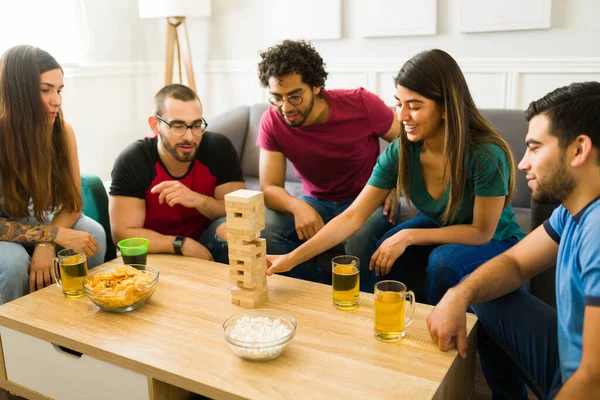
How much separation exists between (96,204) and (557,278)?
1913mm

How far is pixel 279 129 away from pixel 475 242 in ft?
3.23

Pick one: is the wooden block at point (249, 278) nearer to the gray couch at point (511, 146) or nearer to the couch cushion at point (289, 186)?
the gray couch at point (511, 146)

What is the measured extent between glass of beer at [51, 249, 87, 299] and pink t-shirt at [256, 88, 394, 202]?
1.04m

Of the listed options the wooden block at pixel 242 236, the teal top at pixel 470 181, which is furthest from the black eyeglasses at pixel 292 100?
the wooden block at pixel 242 236

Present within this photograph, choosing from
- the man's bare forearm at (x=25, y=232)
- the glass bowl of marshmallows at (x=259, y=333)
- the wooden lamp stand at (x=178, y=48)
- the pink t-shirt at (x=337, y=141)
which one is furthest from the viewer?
the wooden lamp stand at (x=178, y=48)

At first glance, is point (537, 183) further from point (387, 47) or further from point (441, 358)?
point (387, 47)

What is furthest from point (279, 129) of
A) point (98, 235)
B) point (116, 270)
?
point (116, 270)

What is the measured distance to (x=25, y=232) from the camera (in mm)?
1950

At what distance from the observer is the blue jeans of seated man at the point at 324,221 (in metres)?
2.15

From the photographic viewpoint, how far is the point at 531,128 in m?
1.24

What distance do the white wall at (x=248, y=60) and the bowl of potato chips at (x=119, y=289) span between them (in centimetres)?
220

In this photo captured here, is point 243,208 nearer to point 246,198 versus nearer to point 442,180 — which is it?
point 246,198

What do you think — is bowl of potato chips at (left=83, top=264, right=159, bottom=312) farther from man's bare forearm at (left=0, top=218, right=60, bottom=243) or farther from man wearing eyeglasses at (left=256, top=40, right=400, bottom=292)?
man wearing eyeglasses at (left=256, top=40, right=400, bottom=292)

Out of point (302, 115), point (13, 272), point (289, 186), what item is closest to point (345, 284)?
point (302, 115)
